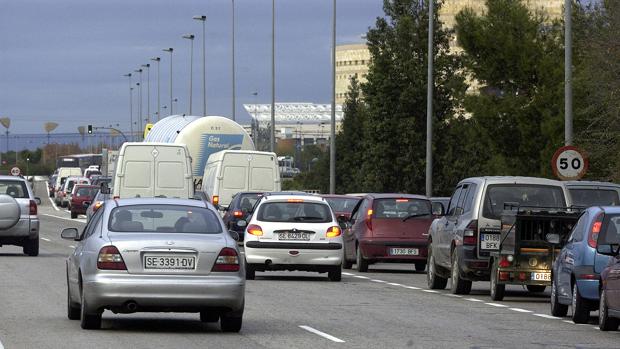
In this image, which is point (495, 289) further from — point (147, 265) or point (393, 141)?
point (393, 141)

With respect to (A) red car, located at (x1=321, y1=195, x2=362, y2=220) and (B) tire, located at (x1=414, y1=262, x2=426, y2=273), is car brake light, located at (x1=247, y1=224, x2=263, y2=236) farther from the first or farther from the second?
(A) red car, located at (x1=321, y1=195, x2=362, y2=220)

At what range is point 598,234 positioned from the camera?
20.0 meters

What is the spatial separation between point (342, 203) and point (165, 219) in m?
26.3

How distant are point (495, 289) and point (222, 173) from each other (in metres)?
23.3

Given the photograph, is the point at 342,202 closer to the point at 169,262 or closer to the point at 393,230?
the point at 393,230

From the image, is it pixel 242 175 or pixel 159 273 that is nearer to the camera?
pixel 159 273

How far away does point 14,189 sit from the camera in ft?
124

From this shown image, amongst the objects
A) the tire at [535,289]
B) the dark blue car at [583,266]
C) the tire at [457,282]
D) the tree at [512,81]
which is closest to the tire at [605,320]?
the dark blue car at [583,266]

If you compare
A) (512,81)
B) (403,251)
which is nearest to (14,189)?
(403,251)

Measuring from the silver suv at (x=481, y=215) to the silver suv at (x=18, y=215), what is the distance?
1252 cm

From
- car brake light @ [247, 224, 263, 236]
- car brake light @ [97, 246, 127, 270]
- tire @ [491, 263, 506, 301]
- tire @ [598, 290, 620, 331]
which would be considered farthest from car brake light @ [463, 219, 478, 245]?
car brake light @ [97, 246, 127, 270]

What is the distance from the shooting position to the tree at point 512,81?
6244cm

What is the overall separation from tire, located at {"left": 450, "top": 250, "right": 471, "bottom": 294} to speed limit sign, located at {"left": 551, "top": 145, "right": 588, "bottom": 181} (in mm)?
9418

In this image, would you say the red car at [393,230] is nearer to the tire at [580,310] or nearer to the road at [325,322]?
the road at [325,322]
